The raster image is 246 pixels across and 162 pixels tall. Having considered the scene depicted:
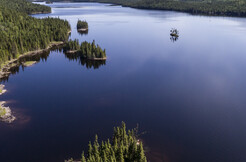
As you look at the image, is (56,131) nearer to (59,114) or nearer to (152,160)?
(59,114)

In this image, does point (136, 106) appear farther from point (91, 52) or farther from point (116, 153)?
point (91, 52)

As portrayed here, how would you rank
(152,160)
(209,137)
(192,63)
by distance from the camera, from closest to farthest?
(152,160) < (209,137) < (192,63)

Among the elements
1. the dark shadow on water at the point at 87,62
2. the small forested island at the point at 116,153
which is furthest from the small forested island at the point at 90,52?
the small forested island at the point at 116,153

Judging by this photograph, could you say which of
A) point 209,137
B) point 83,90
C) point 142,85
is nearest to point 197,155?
point 209,137

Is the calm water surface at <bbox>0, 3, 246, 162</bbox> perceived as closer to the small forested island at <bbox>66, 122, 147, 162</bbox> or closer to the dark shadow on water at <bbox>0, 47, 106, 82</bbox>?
the dark shadow on water at <bbox>0, 47, 106, 82</bbox>

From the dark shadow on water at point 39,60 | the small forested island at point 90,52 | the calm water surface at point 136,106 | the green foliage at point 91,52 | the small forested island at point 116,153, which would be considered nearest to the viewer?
the small forested island at point 116,153

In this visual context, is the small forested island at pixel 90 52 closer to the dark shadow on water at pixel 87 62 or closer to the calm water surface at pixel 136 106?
the dark shadow on water at pixel 87 62

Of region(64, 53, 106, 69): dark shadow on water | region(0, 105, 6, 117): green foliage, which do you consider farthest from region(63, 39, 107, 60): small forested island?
region(0, 105, 6, 117): green foliage

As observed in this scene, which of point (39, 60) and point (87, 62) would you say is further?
point (39, 60)

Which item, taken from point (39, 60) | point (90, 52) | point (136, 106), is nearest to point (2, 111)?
point (136, 106)
